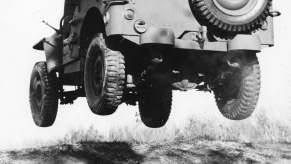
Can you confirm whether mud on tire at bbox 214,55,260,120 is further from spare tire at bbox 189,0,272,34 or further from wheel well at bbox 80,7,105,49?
wheel well at bbox 80,7,105,49

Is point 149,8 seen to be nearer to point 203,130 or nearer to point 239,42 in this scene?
point 239,42

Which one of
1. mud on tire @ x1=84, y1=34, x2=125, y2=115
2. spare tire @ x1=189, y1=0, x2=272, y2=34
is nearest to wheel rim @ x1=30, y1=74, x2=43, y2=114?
mud on tire @ x1=84, y1=34, x2=125, y2=115

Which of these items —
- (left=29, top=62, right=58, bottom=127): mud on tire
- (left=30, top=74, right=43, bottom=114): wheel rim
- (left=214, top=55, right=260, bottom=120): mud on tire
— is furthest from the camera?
(left=30, top=74, right=43, bottom=114): wheel rim

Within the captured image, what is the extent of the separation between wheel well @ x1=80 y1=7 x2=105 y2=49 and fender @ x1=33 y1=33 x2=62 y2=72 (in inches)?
51.2

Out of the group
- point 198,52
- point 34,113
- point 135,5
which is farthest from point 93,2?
point 34,113

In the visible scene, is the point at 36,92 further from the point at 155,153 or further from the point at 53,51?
the point at 155,153

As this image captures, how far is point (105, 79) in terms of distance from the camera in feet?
19.8

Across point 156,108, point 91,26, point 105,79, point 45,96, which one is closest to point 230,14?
point 105,79

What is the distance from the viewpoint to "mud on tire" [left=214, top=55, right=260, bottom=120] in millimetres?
6555

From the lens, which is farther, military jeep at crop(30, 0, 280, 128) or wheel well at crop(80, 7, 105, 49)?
wheel well at crop(80, 7, 105, 49)

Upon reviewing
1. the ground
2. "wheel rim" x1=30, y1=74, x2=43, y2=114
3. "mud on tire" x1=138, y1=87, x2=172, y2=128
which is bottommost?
the ground

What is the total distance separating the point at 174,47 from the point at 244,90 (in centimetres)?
106

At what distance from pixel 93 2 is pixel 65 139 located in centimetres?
606

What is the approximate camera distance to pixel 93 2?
6449 millimetres
